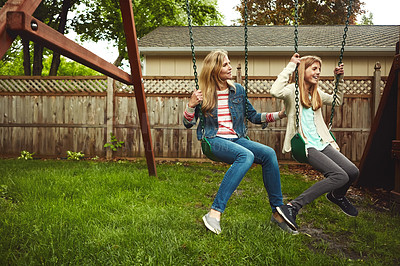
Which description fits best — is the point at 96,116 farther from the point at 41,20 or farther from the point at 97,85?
the point at 41,20

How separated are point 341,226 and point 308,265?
4.29 ft

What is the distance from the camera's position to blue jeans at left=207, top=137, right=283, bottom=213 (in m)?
2.61

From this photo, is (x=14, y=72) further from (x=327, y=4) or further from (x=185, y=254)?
(x=185, y=254)

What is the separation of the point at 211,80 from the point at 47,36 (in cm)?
139

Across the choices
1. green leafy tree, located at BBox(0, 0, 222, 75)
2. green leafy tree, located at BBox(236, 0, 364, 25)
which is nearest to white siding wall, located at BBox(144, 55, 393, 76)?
green leafy tree, located at BBox(0, 0, 222, 75)

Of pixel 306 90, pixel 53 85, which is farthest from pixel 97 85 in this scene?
pixel 306 90

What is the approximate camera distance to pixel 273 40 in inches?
405

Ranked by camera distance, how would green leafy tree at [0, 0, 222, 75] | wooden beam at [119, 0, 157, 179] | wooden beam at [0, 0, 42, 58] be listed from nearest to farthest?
wooden beam at [0, 0, 42, 58] < wooden beam at [119, 0, 157, 179] < green leafy tree at [0, 0, 222, 75]

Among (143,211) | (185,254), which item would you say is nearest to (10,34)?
(185,254)

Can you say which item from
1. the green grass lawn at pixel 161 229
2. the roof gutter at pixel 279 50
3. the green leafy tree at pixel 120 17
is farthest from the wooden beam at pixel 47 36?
the green leafy tree at pixel 120 17

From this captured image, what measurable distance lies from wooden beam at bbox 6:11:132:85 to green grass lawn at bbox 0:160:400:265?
4.49 feet

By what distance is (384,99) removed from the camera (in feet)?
13.0

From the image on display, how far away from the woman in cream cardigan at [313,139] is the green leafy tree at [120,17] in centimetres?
1194

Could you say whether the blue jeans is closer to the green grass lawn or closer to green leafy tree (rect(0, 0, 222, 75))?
the green grass lawn
